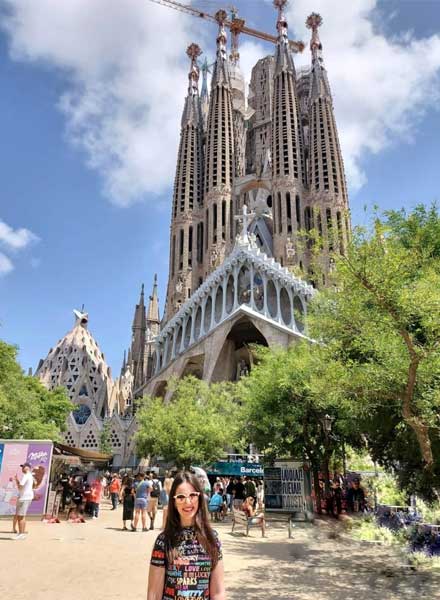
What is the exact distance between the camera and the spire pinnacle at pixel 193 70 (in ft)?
219

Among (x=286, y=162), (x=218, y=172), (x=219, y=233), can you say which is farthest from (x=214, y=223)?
(x=286, y=162)

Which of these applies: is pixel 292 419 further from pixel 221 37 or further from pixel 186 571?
pixel 221 37

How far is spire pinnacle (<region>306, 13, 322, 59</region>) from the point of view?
61.5m

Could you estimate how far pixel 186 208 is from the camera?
57312 mm

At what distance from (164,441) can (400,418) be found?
522 inches

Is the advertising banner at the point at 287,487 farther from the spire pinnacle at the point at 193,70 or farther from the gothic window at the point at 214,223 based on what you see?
the spire pinnacle at the point at 193,70

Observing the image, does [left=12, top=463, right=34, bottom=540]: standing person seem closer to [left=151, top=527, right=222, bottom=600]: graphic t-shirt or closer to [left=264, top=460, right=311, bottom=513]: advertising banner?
[left=151, top=527, right=222, bottom=600]: graphic t-shirt

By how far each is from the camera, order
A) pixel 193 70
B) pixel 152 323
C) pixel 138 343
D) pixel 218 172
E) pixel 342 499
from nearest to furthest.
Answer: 1. pixel 342 499
2. pixel 218 172
3. pixel 138 343
4. pixel 152 323
5. pixel 193 70

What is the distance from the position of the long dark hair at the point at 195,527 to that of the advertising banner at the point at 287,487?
45.1 feet

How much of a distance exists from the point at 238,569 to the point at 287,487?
28.7 feet

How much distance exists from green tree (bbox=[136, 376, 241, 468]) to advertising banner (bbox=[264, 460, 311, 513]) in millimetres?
4021

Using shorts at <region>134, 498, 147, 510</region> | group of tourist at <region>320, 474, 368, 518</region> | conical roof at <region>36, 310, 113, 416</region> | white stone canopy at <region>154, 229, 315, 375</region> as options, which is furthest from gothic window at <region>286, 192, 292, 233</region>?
shorts at <region>134, 498, 147, 510</region>

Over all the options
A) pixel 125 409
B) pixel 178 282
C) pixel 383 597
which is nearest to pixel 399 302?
pixel 383 597

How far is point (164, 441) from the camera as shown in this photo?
22.4 metres
